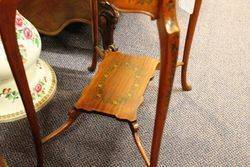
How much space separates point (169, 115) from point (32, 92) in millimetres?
524

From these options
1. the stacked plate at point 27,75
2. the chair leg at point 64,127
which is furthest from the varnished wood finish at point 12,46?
the stacked plate at point 27,75

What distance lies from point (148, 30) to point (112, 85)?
681 millimetres

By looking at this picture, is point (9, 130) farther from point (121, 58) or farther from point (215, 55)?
point (215, 55)

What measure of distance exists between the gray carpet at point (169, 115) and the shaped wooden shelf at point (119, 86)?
6.8 inches

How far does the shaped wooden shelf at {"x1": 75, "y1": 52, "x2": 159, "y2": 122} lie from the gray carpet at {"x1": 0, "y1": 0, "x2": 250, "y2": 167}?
174mm

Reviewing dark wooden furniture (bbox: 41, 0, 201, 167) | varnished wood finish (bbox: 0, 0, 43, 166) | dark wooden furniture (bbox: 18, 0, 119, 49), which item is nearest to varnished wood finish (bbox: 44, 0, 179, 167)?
dark wooden furniture (bbox: 41, 0, 201, 167)

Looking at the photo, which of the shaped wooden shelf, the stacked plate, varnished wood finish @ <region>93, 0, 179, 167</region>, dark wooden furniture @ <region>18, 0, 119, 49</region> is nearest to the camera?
varnished wood finish @ <region>93, 0, 179, 167</region>

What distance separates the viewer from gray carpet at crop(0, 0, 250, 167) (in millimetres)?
1104

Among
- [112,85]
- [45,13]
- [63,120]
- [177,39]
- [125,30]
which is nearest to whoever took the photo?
[177,39]

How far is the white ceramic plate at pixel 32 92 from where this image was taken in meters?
1.20

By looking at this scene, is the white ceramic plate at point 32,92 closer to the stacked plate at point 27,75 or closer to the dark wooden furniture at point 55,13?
the stacked plate at point 27,75

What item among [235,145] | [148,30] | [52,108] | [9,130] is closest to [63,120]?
[52,108]

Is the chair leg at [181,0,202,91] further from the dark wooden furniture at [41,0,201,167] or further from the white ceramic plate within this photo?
the white ceramic plate

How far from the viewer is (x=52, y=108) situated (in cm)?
126
